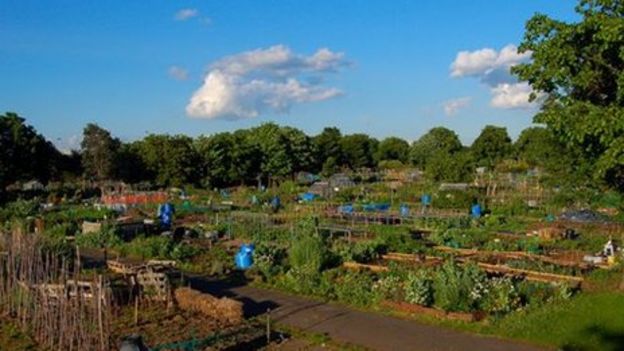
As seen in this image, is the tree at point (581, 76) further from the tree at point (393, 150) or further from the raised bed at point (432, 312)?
the tree at point (393, 150)

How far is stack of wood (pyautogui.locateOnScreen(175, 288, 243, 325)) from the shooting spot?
14.7m

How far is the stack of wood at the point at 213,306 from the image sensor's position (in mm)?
14719

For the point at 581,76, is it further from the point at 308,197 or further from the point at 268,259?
the point at 308,197

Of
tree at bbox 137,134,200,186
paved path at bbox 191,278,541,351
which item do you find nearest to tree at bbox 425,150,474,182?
tree at bbox 137,134,200,186

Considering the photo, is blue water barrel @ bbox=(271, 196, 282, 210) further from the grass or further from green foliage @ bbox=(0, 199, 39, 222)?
the grass

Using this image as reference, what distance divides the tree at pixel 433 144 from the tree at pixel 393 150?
5.20m

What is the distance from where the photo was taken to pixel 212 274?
2059 cm

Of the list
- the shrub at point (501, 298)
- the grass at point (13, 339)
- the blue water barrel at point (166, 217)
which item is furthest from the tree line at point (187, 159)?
the grass at point (13, 339)

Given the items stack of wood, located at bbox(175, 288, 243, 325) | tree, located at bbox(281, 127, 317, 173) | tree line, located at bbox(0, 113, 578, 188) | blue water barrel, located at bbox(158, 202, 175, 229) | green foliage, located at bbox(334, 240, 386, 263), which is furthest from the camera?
tree, located at bbox(281, 127, 317, 173)

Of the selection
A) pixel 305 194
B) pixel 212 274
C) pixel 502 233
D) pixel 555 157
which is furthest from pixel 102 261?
pixel 305 194

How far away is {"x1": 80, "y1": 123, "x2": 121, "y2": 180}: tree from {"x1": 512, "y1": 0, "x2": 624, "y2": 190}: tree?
1894 inches

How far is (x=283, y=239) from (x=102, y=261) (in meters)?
6.54

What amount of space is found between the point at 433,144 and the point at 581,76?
8439 centimetres

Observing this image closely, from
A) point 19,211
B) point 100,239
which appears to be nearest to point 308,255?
point 100,239
